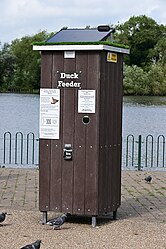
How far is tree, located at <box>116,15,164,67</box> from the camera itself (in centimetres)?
6381

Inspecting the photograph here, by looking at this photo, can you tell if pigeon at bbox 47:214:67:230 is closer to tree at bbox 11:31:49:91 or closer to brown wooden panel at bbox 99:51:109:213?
brown wooden panel at bbox 99:51:109:213

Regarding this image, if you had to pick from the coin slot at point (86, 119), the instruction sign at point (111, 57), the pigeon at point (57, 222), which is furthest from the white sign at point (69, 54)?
the pigeon at point (57, 222)

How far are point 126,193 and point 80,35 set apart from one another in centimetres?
477

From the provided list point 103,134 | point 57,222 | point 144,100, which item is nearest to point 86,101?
point 103,134

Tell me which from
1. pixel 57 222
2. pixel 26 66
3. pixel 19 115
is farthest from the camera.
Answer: pixel 26 66

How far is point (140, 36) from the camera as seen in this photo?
224 feet

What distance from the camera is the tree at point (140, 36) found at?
6381 cm

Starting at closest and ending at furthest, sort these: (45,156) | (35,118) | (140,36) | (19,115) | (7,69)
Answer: (45,156)
(35,118)
(19,115)
(7,69)
(140,36)

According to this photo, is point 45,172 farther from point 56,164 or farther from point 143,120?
point 143,120

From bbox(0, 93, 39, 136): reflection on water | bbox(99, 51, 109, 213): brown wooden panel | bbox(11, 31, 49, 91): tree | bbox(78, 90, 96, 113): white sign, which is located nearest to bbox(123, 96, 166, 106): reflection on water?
bbox(0, 93, 39, 136): reflection on water

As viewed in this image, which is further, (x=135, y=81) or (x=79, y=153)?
(x=135, y=81)

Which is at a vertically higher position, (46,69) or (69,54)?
(69,54)

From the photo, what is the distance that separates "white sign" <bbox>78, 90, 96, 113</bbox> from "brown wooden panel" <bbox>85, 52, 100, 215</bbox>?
77mm

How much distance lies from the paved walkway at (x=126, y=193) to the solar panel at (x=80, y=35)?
2.96m
